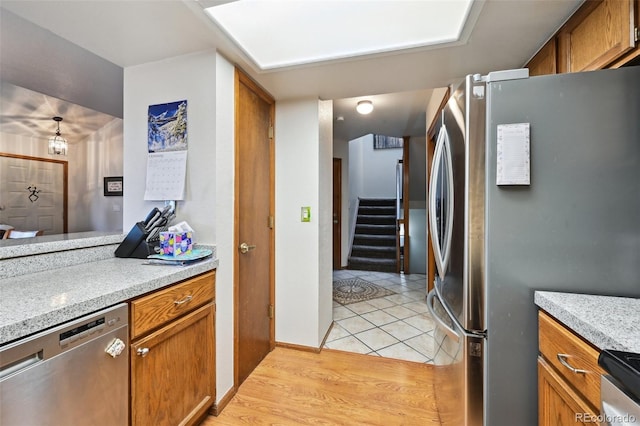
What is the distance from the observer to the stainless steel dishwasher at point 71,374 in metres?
0.70

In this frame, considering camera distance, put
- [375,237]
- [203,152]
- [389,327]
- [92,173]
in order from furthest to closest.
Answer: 1. [375,237]
2. [92,173]
3. [389,327]
4. [203,152]

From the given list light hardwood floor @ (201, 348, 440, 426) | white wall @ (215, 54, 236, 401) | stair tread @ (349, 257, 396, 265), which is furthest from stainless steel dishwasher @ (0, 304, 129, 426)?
stair tread @ (349, 257, 396, 265)

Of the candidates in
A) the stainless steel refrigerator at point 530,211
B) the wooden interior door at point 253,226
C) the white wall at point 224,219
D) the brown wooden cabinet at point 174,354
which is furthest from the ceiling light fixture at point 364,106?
the brown wooden cabinet at point 174,354

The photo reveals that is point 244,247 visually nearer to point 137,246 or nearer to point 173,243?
point 173,243

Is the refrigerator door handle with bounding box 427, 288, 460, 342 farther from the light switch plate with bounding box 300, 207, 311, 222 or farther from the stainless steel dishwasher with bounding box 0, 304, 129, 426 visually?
the stainless steel dishwasher with bounding box 0, 304, 129, 426

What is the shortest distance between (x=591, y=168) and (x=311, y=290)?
1843 mm

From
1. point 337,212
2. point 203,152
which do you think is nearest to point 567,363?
point 203,152

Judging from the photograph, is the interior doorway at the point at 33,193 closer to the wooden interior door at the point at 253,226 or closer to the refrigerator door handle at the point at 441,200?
the wooden interior door at the point at 253,226

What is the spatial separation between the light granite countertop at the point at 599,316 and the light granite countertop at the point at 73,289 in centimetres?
152

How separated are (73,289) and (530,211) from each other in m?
1.77

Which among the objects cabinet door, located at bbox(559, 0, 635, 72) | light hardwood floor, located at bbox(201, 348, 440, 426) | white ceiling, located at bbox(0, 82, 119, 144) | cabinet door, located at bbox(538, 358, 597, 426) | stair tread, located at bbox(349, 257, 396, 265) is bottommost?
light hardwood floor, located at bbox(201, 348, 440, 426)

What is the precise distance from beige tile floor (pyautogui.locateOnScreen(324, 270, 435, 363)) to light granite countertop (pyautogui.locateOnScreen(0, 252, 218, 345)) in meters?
1.60

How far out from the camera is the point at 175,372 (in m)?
1.23

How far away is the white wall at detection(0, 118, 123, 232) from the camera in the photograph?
14.9 ft
